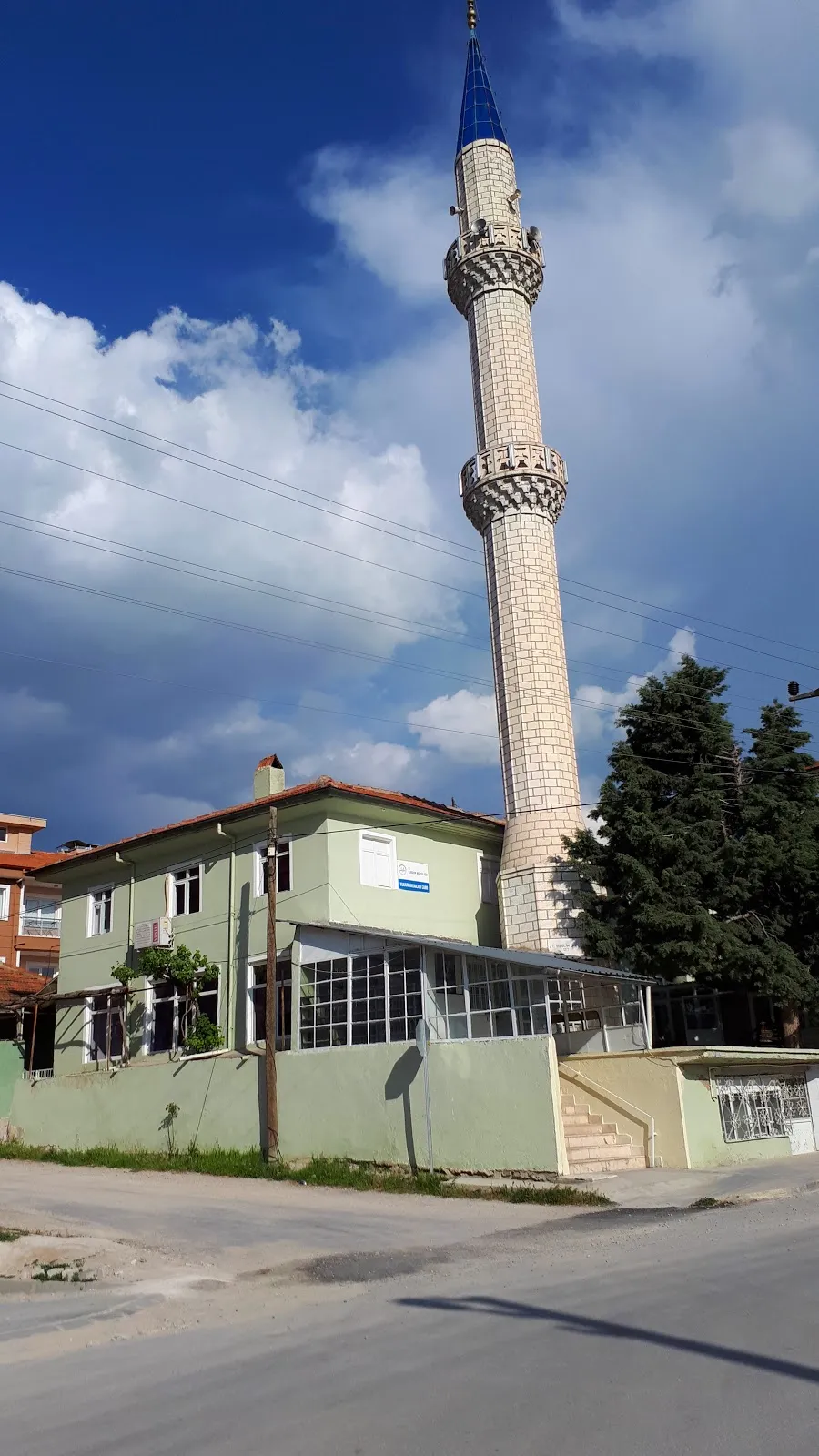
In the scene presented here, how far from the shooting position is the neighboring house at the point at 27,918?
42.2 meters

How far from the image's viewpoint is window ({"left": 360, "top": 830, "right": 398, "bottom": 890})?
24672mm

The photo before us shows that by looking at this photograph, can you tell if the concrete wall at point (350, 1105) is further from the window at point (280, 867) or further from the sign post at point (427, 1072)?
the window at point (280, 867)

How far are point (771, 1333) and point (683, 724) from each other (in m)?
19.6

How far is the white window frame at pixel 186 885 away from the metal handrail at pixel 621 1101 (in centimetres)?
995

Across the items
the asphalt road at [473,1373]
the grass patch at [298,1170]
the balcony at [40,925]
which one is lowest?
the asphalt road at [473,1373]

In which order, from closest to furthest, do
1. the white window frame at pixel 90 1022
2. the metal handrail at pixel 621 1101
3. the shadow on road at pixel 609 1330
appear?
the shadow on road at pixel 609 1330 < the metal handrail at pixel 621 1101 < the white window frame at pixel 90 1022

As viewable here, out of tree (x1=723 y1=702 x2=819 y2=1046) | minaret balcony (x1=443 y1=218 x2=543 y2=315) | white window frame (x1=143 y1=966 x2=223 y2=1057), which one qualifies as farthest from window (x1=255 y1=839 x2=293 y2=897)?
minaret balcony (x1=443 y1=218 x2=543 y2=315)

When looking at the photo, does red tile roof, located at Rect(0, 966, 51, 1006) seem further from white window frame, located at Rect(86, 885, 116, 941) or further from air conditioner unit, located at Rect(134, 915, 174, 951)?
air conditioner unit, located at Rect(134, 915, 174, 951)

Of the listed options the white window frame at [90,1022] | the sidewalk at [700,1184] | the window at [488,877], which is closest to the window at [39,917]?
the white window frame at [90,1022]

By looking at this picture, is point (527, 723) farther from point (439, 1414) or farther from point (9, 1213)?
point (439, 1414)

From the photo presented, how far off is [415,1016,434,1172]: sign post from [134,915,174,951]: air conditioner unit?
958cm

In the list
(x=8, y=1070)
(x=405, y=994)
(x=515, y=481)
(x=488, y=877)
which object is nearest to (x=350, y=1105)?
(x=405, y=994)

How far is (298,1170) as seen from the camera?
19.7 meters

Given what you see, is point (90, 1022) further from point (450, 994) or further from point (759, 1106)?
point (759, 1106)
